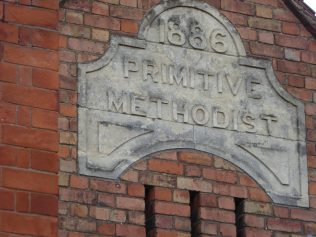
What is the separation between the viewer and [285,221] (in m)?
13.5

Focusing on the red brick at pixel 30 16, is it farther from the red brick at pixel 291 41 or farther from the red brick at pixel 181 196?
the red brick at pixel 291 41

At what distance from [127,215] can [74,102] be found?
3.41 ft

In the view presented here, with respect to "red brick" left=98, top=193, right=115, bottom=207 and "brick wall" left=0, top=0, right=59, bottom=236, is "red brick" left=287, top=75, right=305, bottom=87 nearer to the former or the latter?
"red brick" left=98, top=193, right=115, bottom=207

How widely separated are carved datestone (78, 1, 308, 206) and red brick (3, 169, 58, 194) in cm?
179

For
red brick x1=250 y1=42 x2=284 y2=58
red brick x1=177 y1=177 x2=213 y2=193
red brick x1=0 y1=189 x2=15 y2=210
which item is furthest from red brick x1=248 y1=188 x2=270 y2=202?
red brick x1=0 y1=189 x2=15 y2=210

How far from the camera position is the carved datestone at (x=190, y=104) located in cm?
1314

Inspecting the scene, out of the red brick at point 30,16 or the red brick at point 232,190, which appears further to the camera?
the red brick at point 232,190

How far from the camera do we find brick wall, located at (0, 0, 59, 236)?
35.9 feet

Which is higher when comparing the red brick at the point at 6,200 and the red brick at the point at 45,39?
the red brick at the point at 45,39

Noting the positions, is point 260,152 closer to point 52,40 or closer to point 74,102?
point 74,102

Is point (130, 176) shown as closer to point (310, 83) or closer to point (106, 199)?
point (106, 199)

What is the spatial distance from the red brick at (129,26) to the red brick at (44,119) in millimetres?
2411

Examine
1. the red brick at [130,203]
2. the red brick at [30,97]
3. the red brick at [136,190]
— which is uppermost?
the red brick at [30,97]

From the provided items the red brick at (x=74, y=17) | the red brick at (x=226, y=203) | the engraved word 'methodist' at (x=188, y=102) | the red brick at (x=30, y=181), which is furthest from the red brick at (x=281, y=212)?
the red brick at (x=30, y=181)
